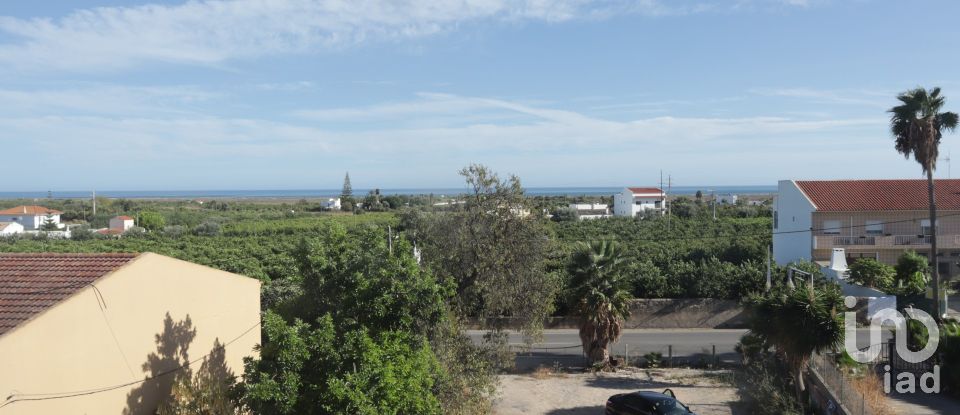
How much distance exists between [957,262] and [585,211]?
63.9 meters

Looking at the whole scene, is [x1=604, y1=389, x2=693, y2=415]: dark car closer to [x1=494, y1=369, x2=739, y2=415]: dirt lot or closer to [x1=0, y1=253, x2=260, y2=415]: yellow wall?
[x1=494, y1=369, x2=739, y2=415]: dirt lot

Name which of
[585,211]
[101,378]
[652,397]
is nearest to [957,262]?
[652,397]

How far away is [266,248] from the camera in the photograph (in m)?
49.5

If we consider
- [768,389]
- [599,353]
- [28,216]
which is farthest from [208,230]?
[768,389]

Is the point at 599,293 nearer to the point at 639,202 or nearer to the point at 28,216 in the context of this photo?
the point at 639,202

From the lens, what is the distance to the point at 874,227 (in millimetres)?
38250

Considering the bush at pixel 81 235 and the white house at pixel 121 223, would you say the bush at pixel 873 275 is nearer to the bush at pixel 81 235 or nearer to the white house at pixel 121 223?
the bush at pixel 81 235

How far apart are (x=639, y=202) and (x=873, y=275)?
70.3 meters

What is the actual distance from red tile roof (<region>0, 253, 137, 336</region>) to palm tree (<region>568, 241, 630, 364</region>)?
44.5ft

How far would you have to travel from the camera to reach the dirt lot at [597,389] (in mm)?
17938

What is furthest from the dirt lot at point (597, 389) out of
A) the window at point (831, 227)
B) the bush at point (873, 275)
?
the window at point (831, 227)

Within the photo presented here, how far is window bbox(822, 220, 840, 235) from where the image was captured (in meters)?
38.2

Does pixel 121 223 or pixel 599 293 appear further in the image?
pixel 121 223

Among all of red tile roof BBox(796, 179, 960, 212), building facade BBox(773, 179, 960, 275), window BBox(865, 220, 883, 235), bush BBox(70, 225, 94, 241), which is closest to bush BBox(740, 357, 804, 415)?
building facade BBox(773, 179, 960, 275)
